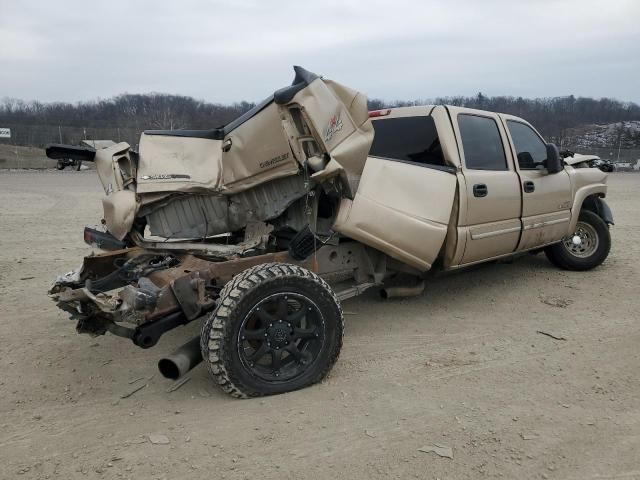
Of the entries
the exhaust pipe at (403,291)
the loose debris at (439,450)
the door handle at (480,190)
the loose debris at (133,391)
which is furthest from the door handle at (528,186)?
the loose debris at (133,391)

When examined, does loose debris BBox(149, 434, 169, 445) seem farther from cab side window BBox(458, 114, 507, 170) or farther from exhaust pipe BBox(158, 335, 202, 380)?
cab side window BBox(458, 114, 507, 170)

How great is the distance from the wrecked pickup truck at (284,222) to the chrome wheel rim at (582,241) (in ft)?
5.03

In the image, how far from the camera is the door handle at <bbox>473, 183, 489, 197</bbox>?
16.1 feet

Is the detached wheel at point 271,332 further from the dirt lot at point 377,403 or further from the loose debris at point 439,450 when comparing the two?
the loose debris at point 439,450

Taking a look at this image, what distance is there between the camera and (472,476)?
8.67 feet

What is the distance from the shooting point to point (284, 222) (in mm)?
4574

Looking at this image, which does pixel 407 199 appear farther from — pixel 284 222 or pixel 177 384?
pixel 177 384

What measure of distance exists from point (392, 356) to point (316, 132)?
187 centimetres

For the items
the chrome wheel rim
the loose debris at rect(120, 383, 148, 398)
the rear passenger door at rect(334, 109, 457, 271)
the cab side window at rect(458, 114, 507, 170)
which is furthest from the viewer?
the chrome wheel rim

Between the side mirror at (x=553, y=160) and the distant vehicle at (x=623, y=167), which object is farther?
the distant vehicle at (x=623, y=167)

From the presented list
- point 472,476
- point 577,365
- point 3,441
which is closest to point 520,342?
point 577,365

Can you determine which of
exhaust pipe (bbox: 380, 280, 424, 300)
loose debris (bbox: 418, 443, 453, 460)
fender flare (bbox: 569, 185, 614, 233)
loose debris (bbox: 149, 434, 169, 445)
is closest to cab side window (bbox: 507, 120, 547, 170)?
fender flare (bbox: 569, 185, 614, 233)

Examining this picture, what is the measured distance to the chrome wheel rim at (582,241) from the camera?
6.70m

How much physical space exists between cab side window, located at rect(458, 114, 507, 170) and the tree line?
45.7 meters
